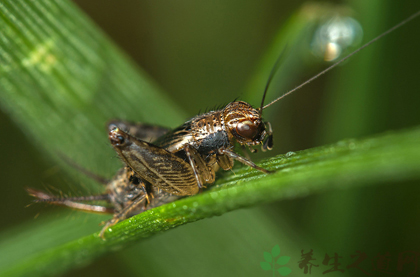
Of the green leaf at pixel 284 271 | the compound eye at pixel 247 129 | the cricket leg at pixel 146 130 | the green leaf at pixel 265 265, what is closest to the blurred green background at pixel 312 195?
the green leaf at pixel 265 265

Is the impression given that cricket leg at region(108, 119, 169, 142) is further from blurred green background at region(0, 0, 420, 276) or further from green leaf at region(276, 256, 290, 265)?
green leaf at region(276, 256, 290, 265)

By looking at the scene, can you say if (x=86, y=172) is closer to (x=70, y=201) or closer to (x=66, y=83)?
(x=70, y=201)

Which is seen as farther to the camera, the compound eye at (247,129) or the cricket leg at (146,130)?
the cricket leg at (146,130)

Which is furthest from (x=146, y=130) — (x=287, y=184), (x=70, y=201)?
(x=287, y=184)

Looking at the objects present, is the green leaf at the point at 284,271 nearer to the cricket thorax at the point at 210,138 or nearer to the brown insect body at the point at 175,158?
the brown insect body at the point at 175,158

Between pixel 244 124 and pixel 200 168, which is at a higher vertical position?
pixel 244 124

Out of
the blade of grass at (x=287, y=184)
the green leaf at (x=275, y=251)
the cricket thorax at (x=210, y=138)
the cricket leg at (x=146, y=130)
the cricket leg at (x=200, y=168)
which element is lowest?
the blade of grass at (x=287, y=184)

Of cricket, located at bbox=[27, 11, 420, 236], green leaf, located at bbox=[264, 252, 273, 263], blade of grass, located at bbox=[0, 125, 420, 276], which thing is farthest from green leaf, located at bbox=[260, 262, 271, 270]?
blade of grass, located at bbox=[0, 125, 420, 276]
